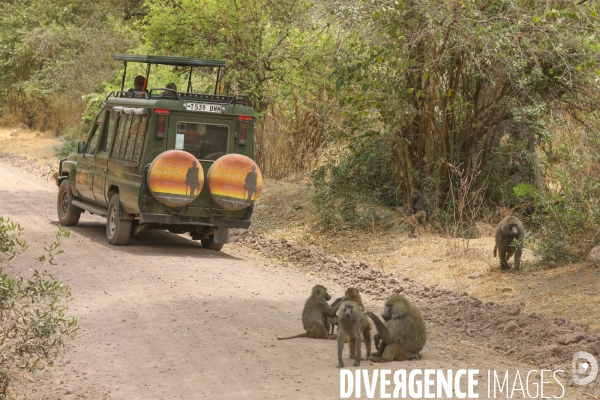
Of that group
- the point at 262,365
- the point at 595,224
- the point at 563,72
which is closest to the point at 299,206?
the point at 563,72

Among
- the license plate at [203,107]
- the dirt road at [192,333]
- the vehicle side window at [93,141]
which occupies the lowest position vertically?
the dirt road at [192,333]

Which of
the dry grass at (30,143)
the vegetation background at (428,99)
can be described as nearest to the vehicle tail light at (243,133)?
the vegetation background at (428,99)

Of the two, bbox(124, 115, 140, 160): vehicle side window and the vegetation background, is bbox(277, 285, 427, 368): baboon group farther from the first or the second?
bbox(124, 115, 140, 160): vehicle side window

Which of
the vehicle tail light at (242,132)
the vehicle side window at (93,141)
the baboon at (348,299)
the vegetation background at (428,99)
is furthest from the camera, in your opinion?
the vehicle side window at (93,141)

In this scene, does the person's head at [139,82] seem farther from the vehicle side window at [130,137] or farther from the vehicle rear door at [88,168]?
the vehicle side window at [130,137]

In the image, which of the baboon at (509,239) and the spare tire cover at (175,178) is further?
the spare tire cover at (175,178)

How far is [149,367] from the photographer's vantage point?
7.80 m

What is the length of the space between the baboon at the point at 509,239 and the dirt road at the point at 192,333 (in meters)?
2.25

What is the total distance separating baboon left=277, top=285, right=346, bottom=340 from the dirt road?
11 centimetres

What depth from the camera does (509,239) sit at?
1230 cm

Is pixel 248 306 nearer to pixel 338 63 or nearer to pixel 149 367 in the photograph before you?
pixel 149 367

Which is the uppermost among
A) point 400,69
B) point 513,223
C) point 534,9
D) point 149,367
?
point 534,9

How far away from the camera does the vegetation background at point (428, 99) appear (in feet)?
43.1

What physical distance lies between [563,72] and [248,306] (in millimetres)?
7236
